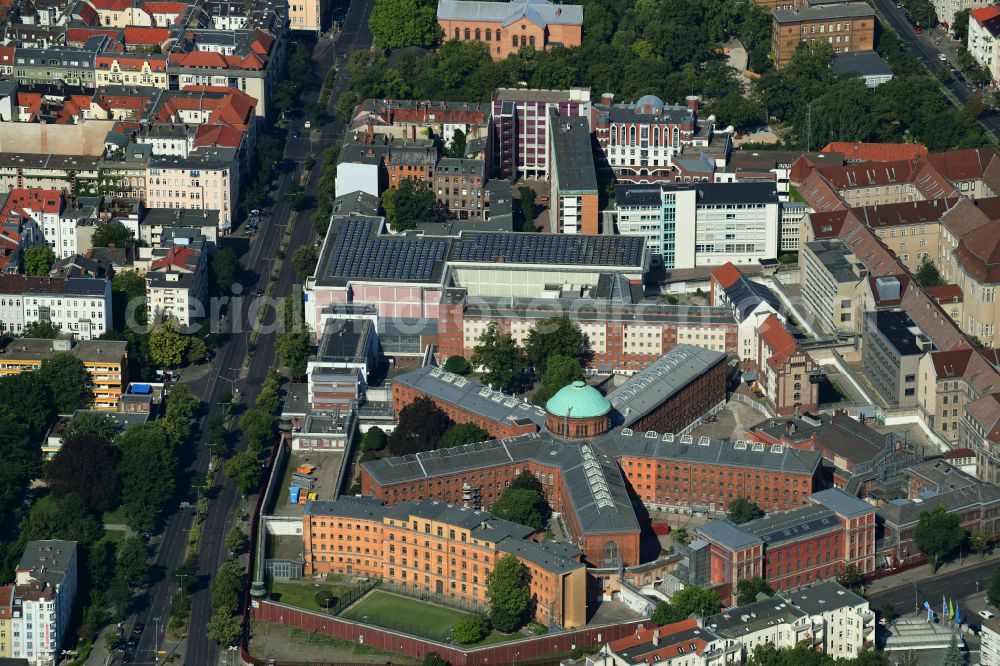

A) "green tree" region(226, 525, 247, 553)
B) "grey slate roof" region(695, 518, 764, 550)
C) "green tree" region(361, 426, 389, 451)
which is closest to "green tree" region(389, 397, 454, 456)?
"green tree" region(361, 426, 389, 451)

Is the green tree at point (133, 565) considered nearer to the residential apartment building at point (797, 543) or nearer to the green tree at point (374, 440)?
the green tree at point (374, 440)

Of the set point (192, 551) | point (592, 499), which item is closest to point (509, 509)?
point (592, 499)

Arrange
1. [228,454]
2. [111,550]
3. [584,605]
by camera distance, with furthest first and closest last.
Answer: [228,454]
[111,550]
[584,605]

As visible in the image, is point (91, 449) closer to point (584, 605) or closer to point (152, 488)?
point (152, 488)

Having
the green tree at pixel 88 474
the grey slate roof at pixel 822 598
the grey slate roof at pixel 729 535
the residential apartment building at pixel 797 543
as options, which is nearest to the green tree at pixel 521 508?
the residential apartment building at pixel 797 543

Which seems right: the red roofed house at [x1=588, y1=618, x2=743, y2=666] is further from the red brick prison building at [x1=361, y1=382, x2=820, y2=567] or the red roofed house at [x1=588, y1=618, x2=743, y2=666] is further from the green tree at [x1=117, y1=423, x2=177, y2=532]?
the green tree at [x1=117, y1=423, x2=177, y2=532]

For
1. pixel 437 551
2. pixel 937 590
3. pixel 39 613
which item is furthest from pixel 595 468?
pixel 39 613

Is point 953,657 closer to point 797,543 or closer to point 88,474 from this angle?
point 797,543
